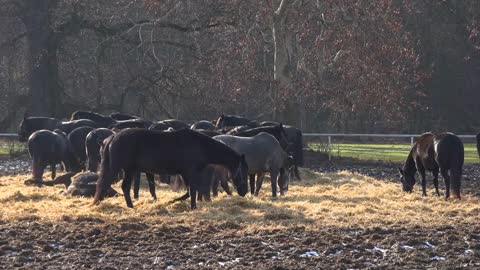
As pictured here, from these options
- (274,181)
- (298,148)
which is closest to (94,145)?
(274,181)

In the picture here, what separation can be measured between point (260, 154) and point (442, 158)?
138 inches

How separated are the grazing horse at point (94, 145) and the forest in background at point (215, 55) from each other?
11.5 metres

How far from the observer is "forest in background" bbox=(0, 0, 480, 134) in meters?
27.9

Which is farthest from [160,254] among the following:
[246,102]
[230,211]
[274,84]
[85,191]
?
[246,102]

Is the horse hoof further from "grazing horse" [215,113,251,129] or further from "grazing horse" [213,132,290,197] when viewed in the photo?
"grazing horse" [215,113,251,129]

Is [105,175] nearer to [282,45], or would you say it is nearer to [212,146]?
[212,146]

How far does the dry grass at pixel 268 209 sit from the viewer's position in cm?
1198

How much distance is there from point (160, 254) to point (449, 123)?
36.3 meters

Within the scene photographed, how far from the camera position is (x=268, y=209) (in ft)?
42.9

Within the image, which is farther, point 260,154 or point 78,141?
point 78,141

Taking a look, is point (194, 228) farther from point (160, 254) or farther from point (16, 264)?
point (16, 264)

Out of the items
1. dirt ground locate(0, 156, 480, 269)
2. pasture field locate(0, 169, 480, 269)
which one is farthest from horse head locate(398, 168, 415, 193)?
dirt ground locate(0, 156, 480, 269)

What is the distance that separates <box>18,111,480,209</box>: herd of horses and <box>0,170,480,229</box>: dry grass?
0.35 metres

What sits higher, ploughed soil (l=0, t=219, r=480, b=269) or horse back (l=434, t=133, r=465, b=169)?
horse back (l=434, t=133, r=465, b=169)
